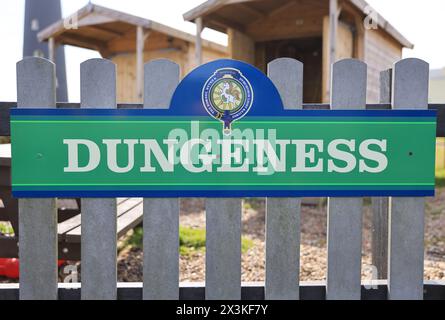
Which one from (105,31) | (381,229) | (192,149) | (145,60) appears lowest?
(381,229)

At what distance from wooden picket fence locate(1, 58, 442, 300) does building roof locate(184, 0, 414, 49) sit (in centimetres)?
662

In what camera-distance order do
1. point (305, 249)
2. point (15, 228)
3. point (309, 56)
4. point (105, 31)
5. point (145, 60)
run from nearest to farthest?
point (15, 228) → point (305, 249) → point (105, 31) → point (145, 60) → point (309, 56)

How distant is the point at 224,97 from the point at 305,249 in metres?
2.92

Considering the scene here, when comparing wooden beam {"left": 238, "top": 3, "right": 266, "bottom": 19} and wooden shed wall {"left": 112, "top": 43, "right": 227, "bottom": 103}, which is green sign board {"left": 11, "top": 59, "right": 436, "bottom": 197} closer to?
wooden beam {"left": 238, "top": 3, "right": 266, "bottom": 19}

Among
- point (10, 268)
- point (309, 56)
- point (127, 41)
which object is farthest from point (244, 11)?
point (10, 268)

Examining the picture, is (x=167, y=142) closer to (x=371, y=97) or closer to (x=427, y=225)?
(x=427, y=225)

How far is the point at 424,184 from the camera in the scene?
2.20 m

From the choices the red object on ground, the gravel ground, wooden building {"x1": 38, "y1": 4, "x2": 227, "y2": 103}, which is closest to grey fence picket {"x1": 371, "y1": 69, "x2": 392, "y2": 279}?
the gravel ground

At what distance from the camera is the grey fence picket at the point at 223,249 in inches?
85.4

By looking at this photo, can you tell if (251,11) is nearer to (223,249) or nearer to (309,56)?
(309,56)

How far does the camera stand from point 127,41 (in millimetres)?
12492

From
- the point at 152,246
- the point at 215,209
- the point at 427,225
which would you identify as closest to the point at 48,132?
the point at 152,246

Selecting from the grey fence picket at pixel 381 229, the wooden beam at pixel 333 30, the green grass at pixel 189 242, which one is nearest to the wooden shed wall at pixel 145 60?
the wooden beam at pixel 333 30

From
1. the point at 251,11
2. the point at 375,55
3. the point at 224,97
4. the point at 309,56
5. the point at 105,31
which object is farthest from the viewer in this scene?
the point at 309,56
